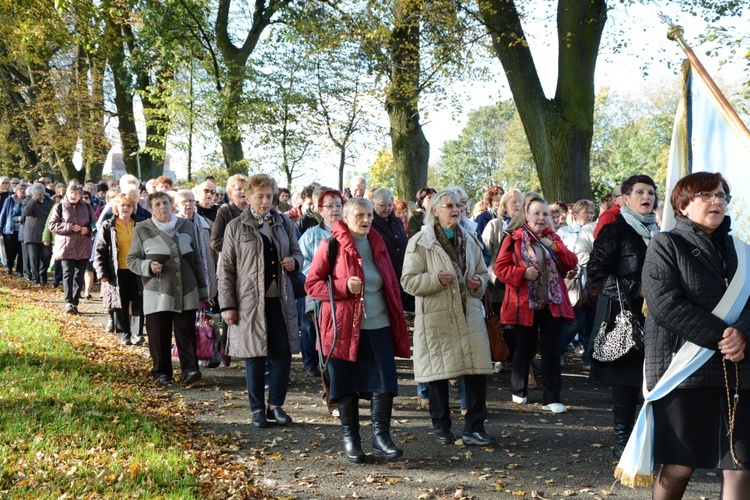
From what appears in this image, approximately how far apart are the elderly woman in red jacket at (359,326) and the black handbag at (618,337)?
58.4 inches

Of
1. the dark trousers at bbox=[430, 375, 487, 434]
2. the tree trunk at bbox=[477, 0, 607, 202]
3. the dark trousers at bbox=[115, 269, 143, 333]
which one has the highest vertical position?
the tree trunk at bbox=[477, 0, 607, 202]

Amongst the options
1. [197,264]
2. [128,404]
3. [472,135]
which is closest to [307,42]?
[197,264]

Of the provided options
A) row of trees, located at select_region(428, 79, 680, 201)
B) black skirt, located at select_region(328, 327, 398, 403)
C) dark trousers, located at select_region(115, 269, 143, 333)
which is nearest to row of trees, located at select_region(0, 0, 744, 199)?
dark trousers, located at select_region(115, 269, 143, 333)

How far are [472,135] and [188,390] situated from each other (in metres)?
86.4

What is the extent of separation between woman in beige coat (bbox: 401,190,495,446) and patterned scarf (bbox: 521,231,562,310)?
43.9 inches

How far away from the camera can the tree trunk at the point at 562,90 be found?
15.3 meters

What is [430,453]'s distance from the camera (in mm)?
6531

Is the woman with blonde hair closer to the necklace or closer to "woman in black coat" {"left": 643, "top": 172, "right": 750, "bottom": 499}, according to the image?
"woman in black coat" {"left": 643, "top": 172, "right": 750, "bottom": 499}

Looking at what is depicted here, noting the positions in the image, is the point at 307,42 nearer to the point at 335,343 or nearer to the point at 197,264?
the point at 197,264

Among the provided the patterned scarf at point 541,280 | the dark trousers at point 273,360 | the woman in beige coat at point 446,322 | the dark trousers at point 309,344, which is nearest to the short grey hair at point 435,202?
the woman in beige coat at point 446,322

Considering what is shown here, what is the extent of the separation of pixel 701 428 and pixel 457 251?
10.1ft

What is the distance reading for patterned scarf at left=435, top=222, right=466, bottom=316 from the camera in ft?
22.7

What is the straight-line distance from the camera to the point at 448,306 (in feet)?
22.2

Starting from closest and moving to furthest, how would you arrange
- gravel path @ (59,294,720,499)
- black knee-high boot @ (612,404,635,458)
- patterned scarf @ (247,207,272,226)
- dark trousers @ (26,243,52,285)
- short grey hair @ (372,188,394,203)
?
gravel path @ (59,294,720,499)
black knee-high boot @ (612,404,635,458)
patterned scarf @ (247,207,272,226)
short grey hair @ (372,188,394,203)
dark trousers @ (26,243,52,285)
